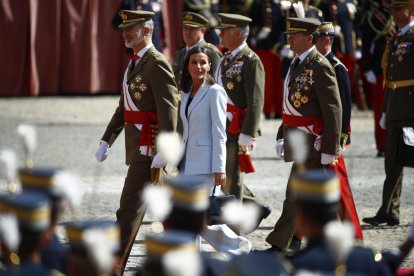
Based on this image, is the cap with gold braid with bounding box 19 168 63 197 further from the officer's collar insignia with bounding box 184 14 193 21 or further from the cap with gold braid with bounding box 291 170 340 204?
the officer's collar insignia with bounding box 184 14 193 21

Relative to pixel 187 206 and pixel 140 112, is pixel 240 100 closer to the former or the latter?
pixel 140 112

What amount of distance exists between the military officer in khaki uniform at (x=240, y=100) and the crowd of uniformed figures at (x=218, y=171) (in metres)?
0.01

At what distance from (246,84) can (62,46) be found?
9.34 metres

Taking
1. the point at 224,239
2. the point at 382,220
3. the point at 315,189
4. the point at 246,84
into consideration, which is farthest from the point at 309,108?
the point at 315,189

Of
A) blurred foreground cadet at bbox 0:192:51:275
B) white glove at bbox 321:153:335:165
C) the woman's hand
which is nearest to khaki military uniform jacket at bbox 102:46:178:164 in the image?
the woman's hand

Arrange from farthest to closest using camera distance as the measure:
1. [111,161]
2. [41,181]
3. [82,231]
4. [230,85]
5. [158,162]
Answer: [111,161], [230,85], [158,162], [41,181], [82,231]

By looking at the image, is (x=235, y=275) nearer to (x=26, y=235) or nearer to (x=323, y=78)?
(x=26, y=235)

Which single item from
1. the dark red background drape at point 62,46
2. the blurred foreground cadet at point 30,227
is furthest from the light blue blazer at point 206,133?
the dark red background drape at point 62,46

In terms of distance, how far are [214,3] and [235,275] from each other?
11942 mm

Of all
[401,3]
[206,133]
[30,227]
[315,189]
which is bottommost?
[206,133]

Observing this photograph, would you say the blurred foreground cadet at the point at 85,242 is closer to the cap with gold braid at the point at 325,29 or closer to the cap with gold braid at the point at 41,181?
the cap with gold braid at the point at 41,181

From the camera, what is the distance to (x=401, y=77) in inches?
357

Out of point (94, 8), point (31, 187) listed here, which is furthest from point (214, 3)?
point (31, 187)

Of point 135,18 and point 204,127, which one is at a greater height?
point 135,18
